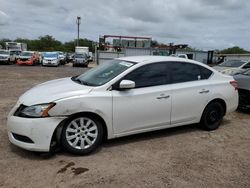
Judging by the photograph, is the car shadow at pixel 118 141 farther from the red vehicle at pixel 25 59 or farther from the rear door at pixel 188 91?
the red vehicle at pixel 25 59

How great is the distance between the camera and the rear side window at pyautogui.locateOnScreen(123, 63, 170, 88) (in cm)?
525

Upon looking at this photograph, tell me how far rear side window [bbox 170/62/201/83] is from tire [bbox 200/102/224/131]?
0.67 m

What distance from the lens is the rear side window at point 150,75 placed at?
525cm

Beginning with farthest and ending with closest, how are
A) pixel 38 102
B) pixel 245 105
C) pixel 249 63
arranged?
pixel 249 63
pixel 245 105
pixel 38 102

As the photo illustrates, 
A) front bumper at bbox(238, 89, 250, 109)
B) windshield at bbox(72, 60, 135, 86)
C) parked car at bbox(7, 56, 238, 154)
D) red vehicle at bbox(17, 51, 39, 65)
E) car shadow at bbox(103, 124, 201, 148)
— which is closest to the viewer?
parked car at bbox(7, 56, 238, 154)

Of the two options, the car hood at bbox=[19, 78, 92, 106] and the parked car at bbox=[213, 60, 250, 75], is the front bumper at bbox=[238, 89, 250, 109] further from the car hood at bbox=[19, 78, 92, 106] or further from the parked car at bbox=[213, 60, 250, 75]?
the parked car at bbox=[213, 60, 250, 75]

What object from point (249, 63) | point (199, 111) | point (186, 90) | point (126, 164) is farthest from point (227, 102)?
point (249, 63)

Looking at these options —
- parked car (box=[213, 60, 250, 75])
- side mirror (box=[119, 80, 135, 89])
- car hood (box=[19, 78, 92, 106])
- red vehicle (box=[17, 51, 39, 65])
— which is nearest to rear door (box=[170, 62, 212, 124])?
side mirror (box=[119, 80, 135, 89])

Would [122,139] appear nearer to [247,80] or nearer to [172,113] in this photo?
[172,113]

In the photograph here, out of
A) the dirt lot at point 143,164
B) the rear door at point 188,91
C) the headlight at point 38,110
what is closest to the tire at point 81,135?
the dirt lot at point 143,164

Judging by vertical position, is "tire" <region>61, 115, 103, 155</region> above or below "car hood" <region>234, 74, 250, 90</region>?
below

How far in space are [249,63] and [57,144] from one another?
13.3m

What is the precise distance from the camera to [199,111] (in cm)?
597

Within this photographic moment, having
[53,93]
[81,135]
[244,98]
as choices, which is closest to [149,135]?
[81,135]
